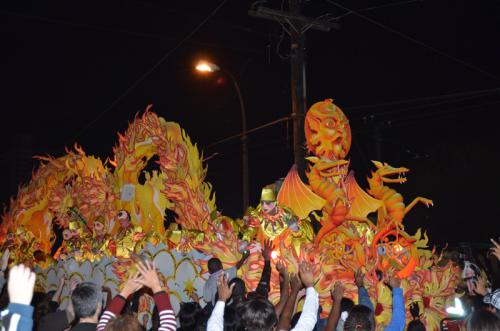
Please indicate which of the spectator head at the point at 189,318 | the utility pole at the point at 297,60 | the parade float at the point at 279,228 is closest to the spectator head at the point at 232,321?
the spectator head at the point at 189,318

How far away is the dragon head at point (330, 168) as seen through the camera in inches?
321

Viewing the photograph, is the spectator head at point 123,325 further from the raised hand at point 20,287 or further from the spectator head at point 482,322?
the spectator head at point 482,322

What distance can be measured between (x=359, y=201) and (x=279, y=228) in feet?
4.33

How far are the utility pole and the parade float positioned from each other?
3.13ft

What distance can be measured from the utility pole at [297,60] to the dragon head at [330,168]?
1.32 meters

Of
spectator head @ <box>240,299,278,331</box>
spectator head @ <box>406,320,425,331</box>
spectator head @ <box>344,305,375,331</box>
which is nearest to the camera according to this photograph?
spectator head @ <box>240,299,278,331</box>

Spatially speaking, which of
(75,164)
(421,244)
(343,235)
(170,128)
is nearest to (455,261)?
(421,244)

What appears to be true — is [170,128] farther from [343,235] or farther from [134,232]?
[343,235]

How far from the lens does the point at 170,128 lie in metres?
9.16

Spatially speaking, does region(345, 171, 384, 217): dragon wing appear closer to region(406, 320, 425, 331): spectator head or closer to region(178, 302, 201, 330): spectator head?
region(406, 320, 425, 331): spectator head

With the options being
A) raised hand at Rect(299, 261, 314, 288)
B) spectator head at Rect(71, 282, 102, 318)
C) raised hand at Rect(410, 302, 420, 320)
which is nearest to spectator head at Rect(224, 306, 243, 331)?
raised hand at Rect(299, 261, 314, 288)

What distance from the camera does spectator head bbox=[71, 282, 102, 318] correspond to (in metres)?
3.57

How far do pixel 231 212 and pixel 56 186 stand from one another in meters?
11.1

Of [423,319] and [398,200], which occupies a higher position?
[398,200]
